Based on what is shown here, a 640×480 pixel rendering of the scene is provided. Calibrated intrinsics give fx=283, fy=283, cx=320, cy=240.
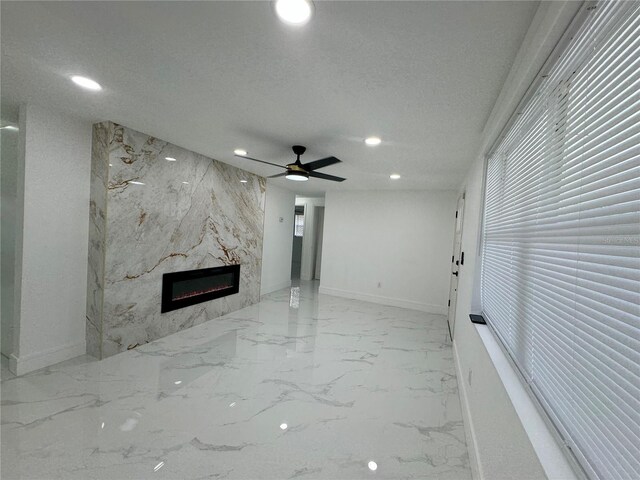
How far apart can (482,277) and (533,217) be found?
4.07 ft

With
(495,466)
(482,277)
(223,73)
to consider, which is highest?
(223,73)

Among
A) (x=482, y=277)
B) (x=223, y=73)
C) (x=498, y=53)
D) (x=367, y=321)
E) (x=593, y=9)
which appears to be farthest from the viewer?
(x=367, y=321)

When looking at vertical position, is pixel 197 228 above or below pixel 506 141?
below

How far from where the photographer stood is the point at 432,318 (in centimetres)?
504

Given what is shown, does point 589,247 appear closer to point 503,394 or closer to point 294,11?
point 503,394

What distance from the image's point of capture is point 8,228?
286cm

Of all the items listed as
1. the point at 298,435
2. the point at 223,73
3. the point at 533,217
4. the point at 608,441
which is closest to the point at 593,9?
the point at 533,217

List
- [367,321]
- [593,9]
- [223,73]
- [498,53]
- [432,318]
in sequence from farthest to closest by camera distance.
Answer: [432,318] → [367,321] → [223,73] → [498,53] → [593,9]

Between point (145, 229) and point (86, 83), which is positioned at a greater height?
point (86, 83)

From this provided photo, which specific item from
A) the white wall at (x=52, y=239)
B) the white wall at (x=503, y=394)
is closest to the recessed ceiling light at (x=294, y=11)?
the white wall at (x=503, y=394)

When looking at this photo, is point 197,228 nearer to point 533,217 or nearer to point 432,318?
point 533,217

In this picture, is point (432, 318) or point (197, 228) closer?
point (197, 228)

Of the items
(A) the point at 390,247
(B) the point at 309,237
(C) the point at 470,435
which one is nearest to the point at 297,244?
(B) the point at 309,237

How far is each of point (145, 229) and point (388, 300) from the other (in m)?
4.48
